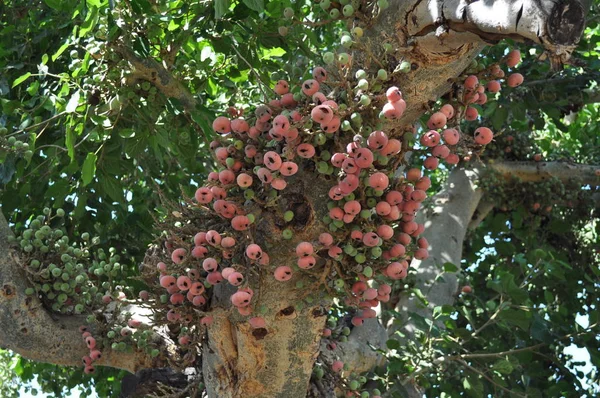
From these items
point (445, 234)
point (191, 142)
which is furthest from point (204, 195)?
point (445, 234)

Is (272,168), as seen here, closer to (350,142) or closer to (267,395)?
(350,142)

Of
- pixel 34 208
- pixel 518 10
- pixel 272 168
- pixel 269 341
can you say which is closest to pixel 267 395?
pixel 269 341

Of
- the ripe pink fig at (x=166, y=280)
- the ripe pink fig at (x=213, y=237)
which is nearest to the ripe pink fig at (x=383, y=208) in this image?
the ripe pink fig at (x=213, y=237)

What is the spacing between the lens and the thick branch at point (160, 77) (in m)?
3.51

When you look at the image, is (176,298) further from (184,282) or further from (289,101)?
(289,101)

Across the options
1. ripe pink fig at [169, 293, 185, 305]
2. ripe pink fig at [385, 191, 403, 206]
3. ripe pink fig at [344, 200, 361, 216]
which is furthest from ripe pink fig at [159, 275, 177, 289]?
ripe pink fig at [385, 191, 403, 206]

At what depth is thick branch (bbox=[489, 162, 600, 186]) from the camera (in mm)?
6055

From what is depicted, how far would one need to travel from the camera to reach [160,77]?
360cm

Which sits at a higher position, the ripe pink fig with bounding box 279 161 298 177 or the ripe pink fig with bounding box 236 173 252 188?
the ripe pink fig with bounding box 279 161 298 177

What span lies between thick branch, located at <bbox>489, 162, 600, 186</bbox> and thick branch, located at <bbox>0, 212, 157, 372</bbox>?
3.60 meters

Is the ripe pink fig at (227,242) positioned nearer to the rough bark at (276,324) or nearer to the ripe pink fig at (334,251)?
the rough bark at (276,324)

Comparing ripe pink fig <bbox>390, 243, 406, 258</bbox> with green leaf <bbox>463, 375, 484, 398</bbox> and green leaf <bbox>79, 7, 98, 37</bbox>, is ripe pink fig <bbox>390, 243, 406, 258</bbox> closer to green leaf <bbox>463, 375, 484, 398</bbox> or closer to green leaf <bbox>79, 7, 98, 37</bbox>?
green leaf <bbox>79, 7, 98, 37</bbox>

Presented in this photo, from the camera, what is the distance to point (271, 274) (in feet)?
8.82

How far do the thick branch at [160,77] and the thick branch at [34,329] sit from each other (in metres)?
0.88
